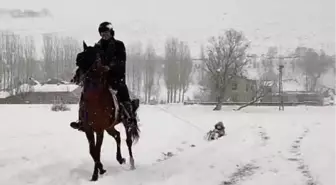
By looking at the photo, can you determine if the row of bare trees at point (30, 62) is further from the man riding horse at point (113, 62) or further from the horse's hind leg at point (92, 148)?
the horse's hind leg at point (92, 148)

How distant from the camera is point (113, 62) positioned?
838 cm

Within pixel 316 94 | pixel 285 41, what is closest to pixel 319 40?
pixel 285 41

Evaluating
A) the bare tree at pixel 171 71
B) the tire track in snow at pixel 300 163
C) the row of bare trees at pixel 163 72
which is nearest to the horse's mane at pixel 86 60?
the tire track in snow at pixel 300 163

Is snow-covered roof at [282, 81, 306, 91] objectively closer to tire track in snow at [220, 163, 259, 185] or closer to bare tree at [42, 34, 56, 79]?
bare tree at [42, 34, 56, 79]

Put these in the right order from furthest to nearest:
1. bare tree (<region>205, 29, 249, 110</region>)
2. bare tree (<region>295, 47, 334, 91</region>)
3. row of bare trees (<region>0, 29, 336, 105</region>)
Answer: bare tree (<region>295, 47, 334, 91</region>)
row of bare trees (<region>0, 29, 336, 105</region>)
bare tree (<region>205, 29, 249, 110</region>)

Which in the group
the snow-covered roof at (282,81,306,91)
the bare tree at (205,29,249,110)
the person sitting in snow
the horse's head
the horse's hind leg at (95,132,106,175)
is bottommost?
the person sitting in snow

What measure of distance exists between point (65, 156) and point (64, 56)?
303ft

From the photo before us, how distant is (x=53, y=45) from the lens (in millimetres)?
103562

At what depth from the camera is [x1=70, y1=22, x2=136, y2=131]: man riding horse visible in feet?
27.3

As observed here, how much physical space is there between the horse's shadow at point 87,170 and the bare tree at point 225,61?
47.6 meters

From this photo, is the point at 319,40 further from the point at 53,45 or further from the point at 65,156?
the point at 65,156

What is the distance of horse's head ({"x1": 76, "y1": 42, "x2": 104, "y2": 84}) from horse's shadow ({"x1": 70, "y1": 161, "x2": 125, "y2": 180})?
1757 millimetres

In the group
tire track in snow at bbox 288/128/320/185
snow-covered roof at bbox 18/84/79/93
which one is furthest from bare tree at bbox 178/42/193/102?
tire track in snow at bbox 288/128/320/185

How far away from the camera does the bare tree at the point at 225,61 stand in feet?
195
